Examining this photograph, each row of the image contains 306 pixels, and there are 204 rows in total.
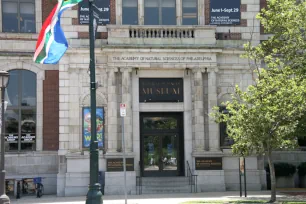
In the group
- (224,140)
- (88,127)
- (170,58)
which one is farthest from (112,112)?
(224,140)

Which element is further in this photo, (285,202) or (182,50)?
(182,50)

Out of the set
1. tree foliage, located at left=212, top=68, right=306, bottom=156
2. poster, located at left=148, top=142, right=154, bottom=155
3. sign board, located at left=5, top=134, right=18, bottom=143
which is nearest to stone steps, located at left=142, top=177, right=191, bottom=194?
poster, located at left=148, top=142, right=154, bottom=155

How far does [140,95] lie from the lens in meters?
26.2

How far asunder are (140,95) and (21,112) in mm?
6549

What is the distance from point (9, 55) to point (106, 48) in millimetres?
5572

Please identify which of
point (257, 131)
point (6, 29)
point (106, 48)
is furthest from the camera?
point (6, 29)

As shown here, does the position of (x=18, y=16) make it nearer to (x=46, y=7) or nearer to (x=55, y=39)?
(x=46, y=7)

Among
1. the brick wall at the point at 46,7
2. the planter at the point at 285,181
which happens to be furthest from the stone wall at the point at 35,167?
the planter at the point at 285,181

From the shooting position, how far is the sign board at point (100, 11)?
25.9 meters

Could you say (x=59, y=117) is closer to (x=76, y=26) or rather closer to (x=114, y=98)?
(x=114, y=98)

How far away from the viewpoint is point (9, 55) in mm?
26359

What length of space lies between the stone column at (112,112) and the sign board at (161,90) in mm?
1599

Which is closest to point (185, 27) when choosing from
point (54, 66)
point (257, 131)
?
point (54, 66)

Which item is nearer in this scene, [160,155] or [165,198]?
[165,198]
